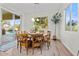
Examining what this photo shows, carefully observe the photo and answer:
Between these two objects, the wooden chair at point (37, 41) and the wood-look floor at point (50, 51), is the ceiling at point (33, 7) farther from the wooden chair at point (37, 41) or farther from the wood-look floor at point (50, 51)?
the wood-look floor at point (50, 51)

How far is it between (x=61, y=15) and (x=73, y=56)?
698 mm

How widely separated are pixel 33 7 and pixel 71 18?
72 cm

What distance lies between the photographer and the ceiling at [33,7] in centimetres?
208

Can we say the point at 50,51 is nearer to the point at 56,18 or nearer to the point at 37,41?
the point at 37,41

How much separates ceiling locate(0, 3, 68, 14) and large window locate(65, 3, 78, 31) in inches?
6.4

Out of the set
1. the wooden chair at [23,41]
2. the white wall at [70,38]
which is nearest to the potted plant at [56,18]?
the white wall at [70,38]

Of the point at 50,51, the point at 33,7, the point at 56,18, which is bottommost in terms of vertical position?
the point at 50,51

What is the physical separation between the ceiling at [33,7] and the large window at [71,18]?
0.54ft

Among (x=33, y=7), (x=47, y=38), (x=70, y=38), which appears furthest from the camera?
(x=70, y=38)

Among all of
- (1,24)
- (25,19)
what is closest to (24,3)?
(25,19)

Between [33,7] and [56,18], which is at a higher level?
[33,7]

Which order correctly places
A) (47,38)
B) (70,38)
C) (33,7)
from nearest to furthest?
1. (33,7)
2. (47,38)
3. (70,38)

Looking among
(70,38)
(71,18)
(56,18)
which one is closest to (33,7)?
(56,18)

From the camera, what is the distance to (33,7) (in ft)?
7.06
